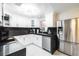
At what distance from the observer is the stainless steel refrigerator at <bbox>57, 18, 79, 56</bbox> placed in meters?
1.46

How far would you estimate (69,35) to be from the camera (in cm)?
149

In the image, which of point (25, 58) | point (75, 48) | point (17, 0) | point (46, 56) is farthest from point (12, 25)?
point (75, 48)

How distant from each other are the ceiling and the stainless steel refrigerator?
0.70ft

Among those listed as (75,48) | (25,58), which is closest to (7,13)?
(25,58)

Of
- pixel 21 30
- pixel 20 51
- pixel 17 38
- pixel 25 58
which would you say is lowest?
pixel 25 58

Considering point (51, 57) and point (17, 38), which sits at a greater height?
point (17, 38)

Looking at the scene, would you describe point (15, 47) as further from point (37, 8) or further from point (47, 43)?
point (37, 8)

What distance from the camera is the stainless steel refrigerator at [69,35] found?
4.80 feet

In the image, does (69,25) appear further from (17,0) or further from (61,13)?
(17,0)

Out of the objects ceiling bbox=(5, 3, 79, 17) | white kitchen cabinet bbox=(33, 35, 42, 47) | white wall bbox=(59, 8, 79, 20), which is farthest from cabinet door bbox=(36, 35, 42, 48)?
white wall bbox=(59, 8, 79, 20)

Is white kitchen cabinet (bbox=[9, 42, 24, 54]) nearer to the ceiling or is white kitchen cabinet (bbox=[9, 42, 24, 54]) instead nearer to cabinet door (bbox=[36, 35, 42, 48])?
cabinet door (bbox=[36, 35, 42, 48])

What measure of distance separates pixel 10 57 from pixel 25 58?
229 millimetres

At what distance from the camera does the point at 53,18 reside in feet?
4.94

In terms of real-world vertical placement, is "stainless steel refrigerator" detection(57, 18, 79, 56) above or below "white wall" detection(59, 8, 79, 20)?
below
